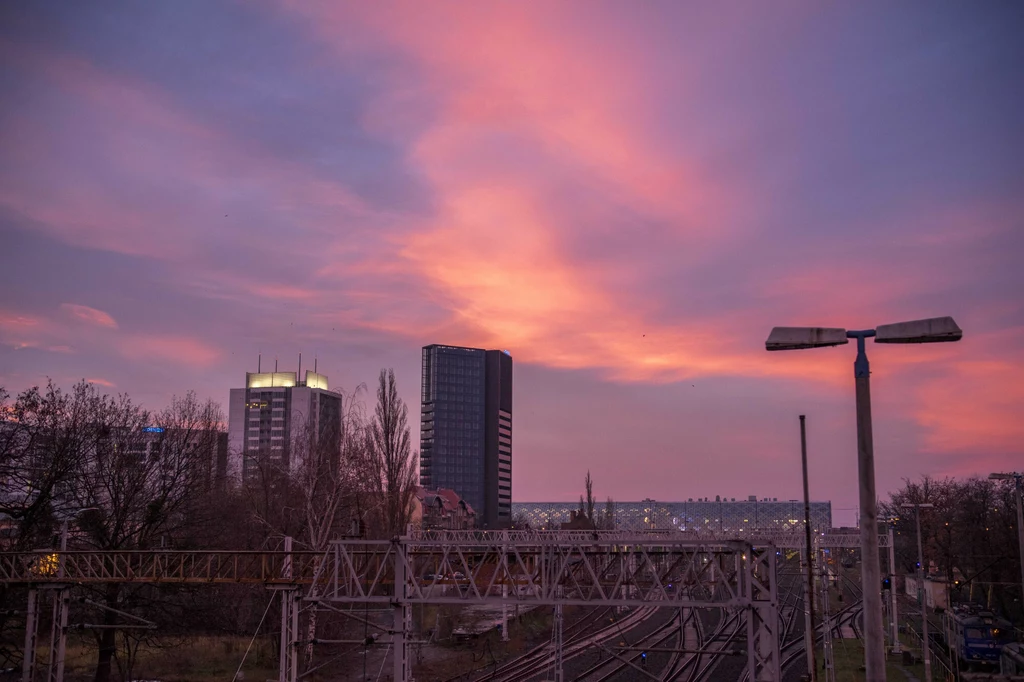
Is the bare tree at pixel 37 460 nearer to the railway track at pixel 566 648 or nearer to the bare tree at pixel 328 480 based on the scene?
the bare tree at pixel 328 480

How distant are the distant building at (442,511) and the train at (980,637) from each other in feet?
236

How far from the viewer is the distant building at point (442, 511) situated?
119m

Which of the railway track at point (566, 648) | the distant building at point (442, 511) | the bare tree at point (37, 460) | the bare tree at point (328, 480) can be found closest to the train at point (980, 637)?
the railway track at point (566, 648)

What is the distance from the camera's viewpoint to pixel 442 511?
141 metres

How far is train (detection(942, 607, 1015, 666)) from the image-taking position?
40125mm

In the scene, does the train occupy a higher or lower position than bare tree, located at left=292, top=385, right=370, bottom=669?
lower

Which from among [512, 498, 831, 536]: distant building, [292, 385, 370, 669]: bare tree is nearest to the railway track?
[292, 385, 370, 669]: bare tree

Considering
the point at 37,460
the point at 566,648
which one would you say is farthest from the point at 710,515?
the point at 37,460

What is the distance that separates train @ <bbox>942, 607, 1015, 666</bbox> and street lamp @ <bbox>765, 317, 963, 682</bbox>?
1417 inches

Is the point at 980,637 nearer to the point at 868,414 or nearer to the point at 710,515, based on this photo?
the point at 868,414

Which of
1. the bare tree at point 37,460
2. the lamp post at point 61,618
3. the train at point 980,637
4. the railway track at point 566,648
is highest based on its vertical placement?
the bare tree at point 37,460

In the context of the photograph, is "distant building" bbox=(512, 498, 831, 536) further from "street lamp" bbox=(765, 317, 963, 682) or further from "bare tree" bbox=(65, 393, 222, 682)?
"street lamp" bbox=(765, 317, 963, 682)

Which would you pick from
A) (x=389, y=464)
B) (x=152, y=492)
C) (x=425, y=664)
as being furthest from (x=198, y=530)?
(x=425, y=664)

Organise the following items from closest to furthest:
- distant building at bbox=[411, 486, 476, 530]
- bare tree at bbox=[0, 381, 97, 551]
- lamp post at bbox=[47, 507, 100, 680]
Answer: lamp post at bbox=[47, 507, 100, 680]
bare tree at bbox=[0, 381, 97, 551]
distant building at bbox=[411, 486, 476, 530]
